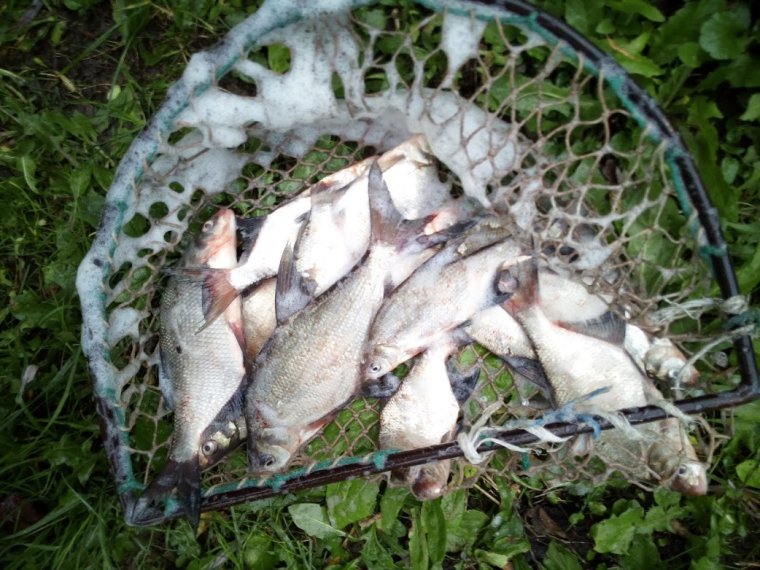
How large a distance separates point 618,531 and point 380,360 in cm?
151

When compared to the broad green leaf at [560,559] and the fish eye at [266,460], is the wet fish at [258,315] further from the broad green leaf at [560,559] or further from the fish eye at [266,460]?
the broad green leaf at [560,559]

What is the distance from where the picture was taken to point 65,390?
3445 mm

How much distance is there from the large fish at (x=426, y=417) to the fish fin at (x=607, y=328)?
2.09ft

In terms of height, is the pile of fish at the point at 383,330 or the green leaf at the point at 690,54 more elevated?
the green leaf at the point at 690,54

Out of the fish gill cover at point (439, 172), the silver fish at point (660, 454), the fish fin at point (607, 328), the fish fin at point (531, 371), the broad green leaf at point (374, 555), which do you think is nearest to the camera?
the fish gill cover at point (439, 172)

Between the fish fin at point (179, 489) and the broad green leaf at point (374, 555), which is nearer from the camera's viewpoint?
the fish fin at point (179, 489)

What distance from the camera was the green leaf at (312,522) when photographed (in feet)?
11.0

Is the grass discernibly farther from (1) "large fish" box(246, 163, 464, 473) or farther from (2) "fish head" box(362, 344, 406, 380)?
(2) "fish head" box(362, 344, 406, 380)

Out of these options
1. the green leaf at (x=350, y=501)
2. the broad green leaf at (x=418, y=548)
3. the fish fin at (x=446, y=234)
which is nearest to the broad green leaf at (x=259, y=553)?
the green leaf at (x=350, y=501)

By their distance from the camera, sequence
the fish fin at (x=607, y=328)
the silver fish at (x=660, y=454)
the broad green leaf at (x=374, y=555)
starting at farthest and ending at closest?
1. the broad green leaf at (x=374, y=555)
2. the fish fin at (x=607, y=328)
3. the silver fish at (x=660, y=454)

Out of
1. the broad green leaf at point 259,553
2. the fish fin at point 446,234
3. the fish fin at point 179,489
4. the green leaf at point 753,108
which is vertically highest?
the green leaf at point 753,108

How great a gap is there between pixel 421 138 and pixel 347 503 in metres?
1.94

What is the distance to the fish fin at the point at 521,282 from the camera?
114 inches

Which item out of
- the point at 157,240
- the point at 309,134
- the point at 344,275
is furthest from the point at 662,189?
the point at 157,240
